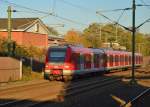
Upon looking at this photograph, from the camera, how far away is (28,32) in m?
67.1

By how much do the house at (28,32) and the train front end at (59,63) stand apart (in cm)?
2909

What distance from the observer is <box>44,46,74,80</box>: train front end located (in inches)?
1357

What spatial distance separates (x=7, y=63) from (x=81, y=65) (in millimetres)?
5931

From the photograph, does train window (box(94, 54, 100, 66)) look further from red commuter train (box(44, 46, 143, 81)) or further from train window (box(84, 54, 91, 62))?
train window (box(84, 54, 91, 62))

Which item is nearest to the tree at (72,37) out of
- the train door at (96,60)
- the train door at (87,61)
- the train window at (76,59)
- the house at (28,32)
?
the house at (28,32)

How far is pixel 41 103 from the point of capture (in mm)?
18766

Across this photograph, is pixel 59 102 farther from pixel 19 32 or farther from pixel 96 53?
pixel 19 32

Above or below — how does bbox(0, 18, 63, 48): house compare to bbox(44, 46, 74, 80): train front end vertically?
above

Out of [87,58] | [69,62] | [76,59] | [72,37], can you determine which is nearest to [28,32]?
[87,58]

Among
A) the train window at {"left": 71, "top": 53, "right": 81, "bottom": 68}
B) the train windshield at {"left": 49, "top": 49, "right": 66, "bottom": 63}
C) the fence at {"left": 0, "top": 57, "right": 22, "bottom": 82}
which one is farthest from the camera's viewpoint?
the train window at {"left": 71, "top": 53, "right": 81, "bottom": 68}

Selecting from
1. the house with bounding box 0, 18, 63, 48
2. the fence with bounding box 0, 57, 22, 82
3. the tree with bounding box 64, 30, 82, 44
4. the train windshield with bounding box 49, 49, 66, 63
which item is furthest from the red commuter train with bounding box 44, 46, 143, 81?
the tree with bounding box 64, 30, 82, 44

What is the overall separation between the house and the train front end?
29094 millimetres

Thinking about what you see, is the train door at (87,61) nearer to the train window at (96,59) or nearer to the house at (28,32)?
the train window at (96,59)

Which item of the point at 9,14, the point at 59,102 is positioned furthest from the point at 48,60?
the point at 59,102
